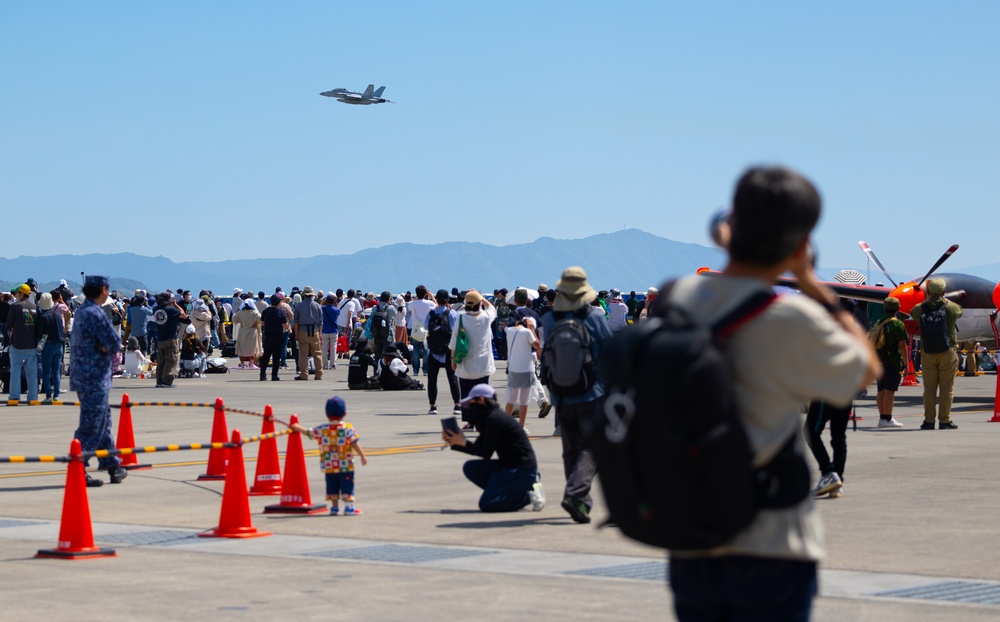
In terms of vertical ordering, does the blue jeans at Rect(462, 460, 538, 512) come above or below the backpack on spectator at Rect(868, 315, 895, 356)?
below

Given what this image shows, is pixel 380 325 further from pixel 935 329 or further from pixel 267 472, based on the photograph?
pixel 267 472

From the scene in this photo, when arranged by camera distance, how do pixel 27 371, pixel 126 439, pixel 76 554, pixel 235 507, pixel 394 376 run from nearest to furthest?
pixel 76 554 < pixel 235 507 < pixel 126 439 < pixel 27 371 < pixel 394 376

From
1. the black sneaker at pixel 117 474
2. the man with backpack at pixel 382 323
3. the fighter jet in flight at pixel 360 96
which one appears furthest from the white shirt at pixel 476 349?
the fighter jet in flight at pixel 360 96

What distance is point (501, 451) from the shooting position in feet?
38.2

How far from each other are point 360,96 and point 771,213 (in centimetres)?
8498

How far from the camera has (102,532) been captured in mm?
10602

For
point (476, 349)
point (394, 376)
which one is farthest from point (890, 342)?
point (394, 376)

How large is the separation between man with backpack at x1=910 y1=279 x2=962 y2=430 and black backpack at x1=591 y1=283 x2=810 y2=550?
634 inches

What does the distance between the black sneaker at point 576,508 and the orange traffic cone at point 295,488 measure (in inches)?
84.8

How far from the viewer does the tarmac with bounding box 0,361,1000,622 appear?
301 inches

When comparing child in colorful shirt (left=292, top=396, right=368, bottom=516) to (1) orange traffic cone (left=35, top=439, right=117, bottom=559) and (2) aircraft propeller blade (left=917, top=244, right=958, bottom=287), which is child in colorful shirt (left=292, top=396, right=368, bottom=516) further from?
(2) aircraft propeller blade (left=917, top=244, right=958, bottom=287)

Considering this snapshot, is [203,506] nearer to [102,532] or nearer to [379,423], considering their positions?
[102,532]

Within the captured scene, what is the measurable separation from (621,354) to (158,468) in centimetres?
1221

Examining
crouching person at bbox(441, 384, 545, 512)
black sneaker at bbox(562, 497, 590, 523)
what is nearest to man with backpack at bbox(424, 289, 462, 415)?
crouching person at bbox(441, 384, 545, 512)
